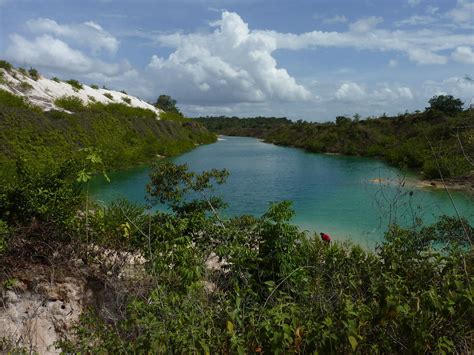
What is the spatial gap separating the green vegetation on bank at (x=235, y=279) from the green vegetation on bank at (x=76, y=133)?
3484mm

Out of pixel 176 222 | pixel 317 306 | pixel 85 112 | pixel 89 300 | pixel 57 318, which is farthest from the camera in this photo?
pixel 85 112

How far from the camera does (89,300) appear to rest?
6469 millimetres

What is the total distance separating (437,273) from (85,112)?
102ft

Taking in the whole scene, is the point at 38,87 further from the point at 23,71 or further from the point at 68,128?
the point at 68,128

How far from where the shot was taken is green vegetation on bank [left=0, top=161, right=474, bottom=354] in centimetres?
347

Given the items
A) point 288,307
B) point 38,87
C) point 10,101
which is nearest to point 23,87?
point 38,87

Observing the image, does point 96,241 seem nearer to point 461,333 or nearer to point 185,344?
point 185,344

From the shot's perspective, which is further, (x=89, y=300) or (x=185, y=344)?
(x=89, y=300)

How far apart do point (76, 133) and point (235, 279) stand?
2504cm

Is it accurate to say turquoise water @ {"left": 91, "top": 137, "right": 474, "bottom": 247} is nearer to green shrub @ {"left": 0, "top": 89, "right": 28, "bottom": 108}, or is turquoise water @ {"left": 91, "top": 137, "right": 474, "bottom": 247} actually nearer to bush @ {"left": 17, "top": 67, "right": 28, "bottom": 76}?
green shrub @ {"left": 0, "top": 89, "right": 28, "bottom": 108}

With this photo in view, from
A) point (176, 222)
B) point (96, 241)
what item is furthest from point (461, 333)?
point (96, 241)

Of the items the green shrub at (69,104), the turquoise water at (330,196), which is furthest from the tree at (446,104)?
the green shrub at (69,104)

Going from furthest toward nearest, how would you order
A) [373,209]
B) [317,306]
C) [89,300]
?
[373,209]
[89,300]
[317,306]

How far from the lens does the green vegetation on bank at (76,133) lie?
→ 21.5 meters
